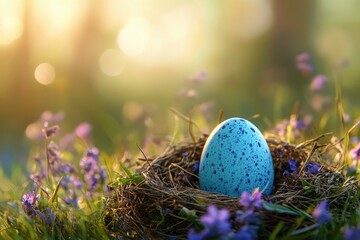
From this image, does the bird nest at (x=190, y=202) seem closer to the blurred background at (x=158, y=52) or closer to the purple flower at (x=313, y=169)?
the purple flower at (x=313, y=169)

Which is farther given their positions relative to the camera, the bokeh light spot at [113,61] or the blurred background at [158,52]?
the bokeh light spot at [113,61]

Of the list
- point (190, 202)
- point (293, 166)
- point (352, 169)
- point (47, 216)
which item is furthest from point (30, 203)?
point (352, 169)

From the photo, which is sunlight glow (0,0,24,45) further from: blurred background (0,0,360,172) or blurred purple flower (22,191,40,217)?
blurred purple flower (22,191,40,217)

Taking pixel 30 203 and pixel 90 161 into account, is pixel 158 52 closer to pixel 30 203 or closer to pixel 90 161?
pixel 90 161

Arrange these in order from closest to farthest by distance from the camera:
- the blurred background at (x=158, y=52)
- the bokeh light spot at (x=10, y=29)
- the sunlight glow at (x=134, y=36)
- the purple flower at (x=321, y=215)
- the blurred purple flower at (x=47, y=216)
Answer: the purple flower at (x=321, y=215)
the blurred purple flower at (x=47, y=216)
the bokeh light spot at (x=10, y=29)
the blurred background at (x=158, y=52)
the sunlight glow at (x=134, y=36)

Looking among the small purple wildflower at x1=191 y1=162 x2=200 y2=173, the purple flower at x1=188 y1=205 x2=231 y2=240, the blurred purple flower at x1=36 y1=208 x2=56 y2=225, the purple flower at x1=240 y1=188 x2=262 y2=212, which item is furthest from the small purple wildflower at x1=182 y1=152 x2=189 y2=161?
the purple flower at x1=188 y1=205 x2=231 y2=240

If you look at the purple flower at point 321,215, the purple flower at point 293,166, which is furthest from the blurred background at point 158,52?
the purple flower at point 321,215
